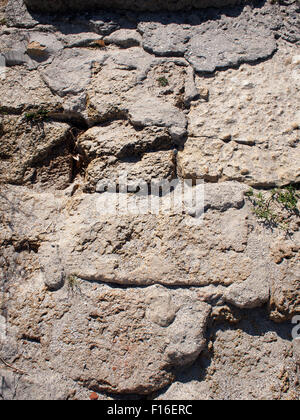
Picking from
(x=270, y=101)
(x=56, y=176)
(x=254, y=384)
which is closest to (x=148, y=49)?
(x=270, y=101)

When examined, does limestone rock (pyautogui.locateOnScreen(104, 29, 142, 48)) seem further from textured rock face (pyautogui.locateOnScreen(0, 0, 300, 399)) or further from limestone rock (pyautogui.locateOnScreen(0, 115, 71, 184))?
limestone rock (pyautogui.locateOnScreen(0, 115, 71, 184))

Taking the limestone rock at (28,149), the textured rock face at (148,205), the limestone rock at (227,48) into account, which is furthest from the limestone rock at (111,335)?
the limestone rock at (227,48)

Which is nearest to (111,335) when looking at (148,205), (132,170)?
(148,205)

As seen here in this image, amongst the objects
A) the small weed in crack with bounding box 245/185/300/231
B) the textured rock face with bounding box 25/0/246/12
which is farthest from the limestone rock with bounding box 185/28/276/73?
the small weed in crack with bounding box 245/185/300/231

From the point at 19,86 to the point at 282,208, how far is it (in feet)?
4.68

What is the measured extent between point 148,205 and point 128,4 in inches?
44.1

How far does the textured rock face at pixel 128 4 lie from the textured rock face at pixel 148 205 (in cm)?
4

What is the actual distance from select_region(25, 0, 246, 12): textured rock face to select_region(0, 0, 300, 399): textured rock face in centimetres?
4

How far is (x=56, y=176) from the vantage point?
5.73 ft

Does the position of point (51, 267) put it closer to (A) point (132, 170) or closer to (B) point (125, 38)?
(A) point (132, 170)

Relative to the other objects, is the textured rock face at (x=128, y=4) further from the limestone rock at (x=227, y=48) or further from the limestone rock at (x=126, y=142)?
the limestone rock at (x=126, y=142)

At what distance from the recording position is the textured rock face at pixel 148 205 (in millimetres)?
1418
